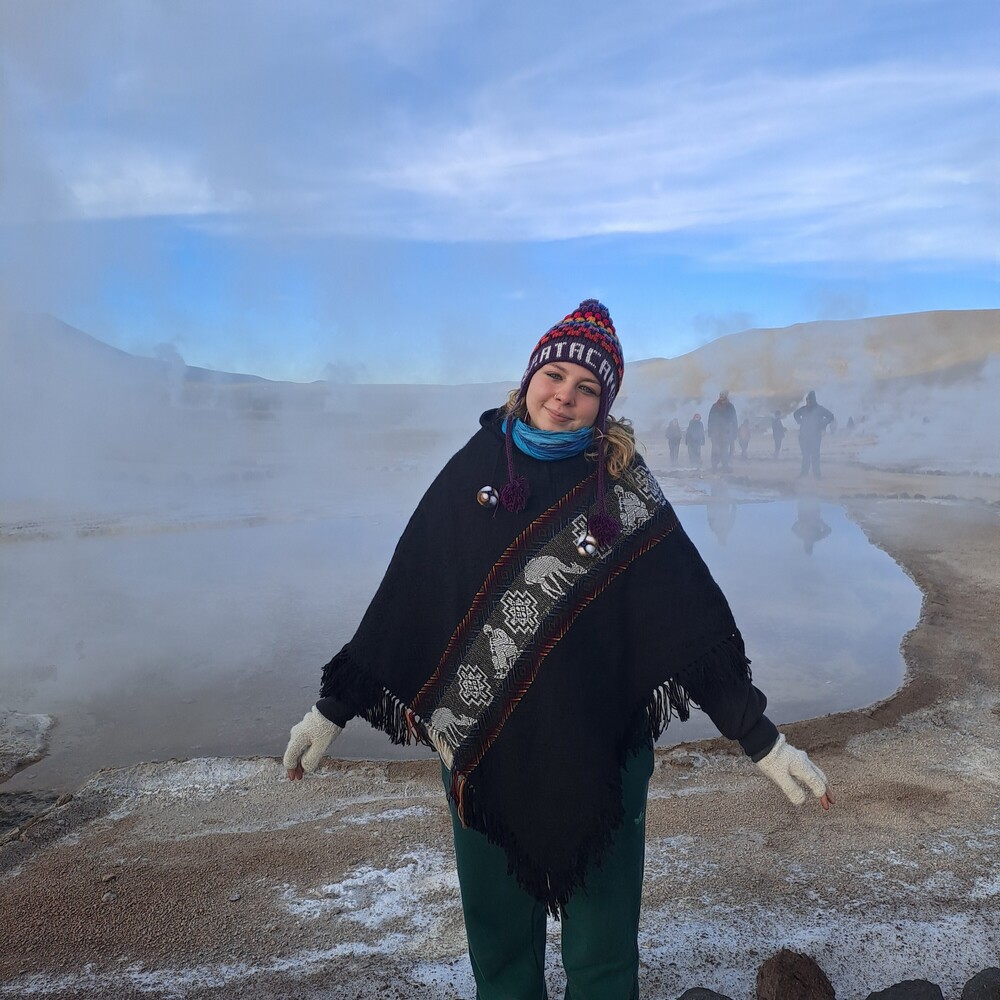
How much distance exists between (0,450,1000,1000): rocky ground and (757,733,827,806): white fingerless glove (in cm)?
104

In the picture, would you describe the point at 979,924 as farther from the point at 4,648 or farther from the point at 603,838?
the point at 4,648

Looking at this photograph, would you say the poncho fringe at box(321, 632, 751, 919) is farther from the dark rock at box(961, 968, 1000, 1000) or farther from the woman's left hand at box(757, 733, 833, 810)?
the dark rock at box(961, 968, 1000, 1000)

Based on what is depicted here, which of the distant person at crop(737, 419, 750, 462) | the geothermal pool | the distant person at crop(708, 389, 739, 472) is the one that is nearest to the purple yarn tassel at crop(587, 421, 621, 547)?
the geothermal pool

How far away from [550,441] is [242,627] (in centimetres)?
552

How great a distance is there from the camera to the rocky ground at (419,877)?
2605 mm

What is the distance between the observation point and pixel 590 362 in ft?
6.03

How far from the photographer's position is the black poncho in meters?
1.77

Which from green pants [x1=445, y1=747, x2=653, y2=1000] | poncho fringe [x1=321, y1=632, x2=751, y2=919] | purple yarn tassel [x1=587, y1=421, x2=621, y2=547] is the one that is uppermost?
purple yarn tassel [x1=587, y1=421, x2=621, y2=547]

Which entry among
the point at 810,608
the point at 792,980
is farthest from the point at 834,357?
the point at 792,980

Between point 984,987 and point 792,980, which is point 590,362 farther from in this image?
point 984,987

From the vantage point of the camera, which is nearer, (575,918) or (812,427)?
(575,918)

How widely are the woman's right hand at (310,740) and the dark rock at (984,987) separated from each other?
184 centimetres

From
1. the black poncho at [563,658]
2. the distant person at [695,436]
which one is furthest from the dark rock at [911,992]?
the distant person at [695,436]

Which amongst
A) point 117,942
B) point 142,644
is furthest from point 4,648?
point 117,942
